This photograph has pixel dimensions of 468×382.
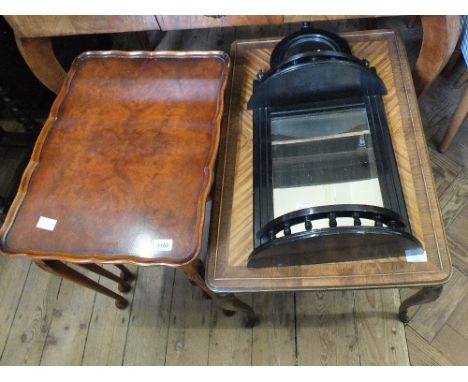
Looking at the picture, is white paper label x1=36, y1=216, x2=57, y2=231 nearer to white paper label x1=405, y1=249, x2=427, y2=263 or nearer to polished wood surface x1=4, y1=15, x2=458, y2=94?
polished wood surface x1=4, y1=15, x2=458, y2=94

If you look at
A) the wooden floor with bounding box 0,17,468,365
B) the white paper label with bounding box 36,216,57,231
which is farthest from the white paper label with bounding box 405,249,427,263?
the white paper label with bounding box 36,216,57,231

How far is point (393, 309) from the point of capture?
952 millimetres

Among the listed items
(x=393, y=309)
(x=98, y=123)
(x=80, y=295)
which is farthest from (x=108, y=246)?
(x=393, y=309)

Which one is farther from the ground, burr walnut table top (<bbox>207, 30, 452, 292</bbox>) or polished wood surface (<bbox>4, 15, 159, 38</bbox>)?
polished wood surface (<bbox>4, 15, 159, 38</bbox>)

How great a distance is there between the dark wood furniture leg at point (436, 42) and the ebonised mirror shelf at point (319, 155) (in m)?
0.16

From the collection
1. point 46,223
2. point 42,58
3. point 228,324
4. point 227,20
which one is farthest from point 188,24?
point 228,324

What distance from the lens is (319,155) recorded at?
0.71 m

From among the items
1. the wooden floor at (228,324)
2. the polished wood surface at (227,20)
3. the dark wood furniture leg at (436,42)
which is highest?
the polished wood surface at (227,20)

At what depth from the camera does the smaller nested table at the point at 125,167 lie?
24.2 inches

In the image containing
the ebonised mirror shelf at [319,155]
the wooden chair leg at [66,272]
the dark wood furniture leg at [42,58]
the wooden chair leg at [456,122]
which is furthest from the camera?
the wooden chair leg at [456,122]

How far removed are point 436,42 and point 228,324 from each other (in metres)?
0.85

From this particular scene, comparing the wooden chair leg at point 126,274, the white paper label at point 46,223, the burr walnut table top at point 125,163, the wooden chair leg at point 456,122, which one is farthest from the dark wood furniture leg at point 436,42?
the wooden chair leg at point 126,274

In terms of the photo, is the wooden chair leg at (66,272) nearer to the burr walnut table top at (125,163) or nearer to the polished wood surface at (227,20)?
the burr walnut table top at (125,163)

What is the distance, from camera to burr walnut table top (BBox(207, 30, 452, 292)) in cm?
59
